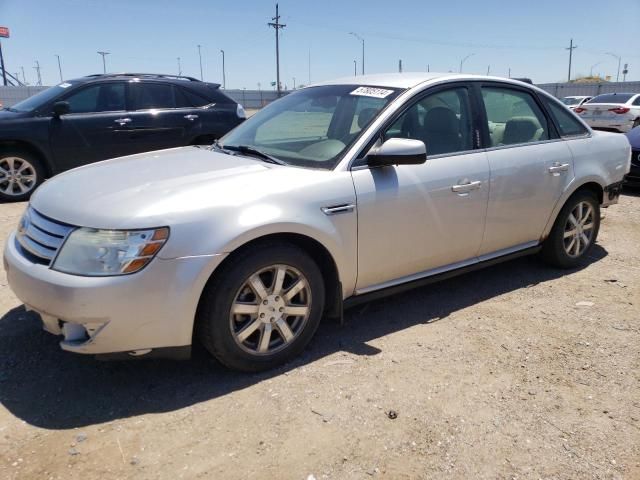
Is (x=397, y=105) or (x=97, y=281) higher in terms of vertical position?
(x=397, y=105)

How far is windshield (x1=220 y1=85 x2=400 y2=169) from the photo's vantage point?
3297mm

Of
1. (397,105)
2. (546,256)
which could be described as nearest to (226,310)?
(397,105)

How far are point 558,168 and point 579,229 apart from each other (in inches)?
30.6

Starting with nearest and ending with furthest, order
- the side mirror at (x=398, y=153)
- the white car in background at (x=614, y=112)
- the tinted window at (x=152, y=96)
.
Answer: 1. the side mirror at (x=398, y=153)
2. the tinted window at (x=152, y=96)
3. the white car in background at (x=614, y=112)

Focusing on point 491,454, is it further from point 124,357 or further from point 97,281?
point 97,281

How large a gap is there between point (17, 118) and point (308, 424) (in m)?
6.48

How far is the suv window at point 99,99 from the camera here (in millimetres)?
7352

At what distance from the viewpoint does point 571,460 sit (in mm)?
2324

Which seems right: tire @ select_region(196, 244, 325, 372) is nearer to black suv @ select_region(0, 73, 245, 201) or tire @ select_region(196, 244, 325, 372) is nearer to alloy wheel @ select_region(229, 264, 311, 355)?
alloy wheel @ select_region(229, 264, 311, 355)

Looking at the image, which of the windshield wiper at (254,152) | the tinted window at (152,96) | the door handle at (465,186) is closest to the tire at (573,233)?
the door handle at (465,186)

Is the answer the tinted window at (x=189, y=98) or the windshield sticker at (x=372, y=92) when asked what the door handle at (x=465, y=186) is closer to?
the windshield sticker at (x=372, y=92)

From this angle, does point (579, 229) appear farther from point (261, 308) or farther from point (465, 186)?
point (261, 308)

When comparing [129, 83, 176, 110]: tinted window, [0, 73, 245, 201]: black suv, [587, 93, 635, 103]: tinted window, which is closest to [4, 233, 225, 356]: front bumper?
[0, 73, 245, 201]: black suv

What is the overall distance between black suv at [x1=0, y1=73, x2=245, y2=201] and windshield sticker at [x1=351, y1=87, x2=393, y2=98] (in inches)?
190
